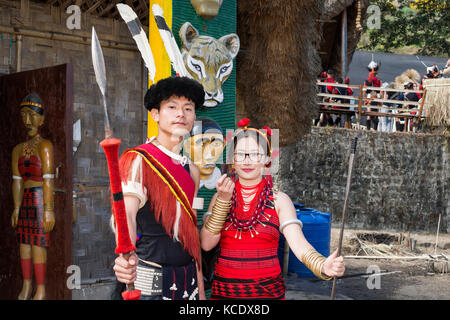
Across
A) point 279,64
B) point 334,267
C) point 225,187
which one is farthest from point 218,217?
point 279,64

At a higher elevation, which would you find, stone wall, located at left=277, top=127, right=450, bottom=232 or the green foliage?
the green foliage

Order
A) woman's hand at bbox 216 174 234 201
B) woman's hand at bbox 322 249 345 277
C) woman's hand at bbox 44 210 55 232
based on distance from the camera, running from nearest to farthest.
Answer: woman's hand at bbox 322 249 345 277, woman's hand at bbox 216 174 234 201, woman's hand at bbox 44 210 55 232

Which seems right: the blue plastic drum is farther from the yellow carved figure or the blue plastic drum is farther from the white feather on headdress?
the white feather on headdress

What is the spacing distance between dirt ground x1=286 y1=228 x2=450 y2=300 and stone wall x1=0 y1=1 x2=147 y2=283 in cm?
224

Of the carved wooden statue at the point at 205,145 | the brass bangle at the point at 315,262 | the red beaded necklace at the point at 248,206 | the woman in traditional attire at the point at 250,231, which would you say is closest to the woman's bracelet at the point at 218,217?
the woman in traditional attire at the point at 250,231

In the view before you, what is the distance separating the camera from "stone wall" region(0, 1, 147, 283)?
4672 mm

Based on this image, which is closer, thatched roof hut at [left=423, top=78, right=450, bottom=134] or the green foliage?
thatched roof hut at [left=423, top=78, right=450, bottom=134]

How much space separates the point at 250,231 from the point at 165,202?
511 mm

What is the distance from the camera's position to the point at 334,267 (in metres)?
2.48

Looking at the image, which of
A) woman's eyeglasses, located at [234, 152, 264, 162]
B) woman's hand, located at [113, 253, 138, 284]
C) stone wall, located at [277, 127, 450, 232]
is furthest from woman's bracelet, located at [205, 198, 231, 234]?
stone wall, located at [277, 127, 450, 232]

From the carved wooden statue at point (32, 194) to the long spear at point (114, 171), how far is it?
215 cm

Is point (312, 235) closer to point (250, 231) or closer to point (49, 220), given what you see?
point (49, 220)

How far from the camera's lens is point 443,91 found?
11852mm
